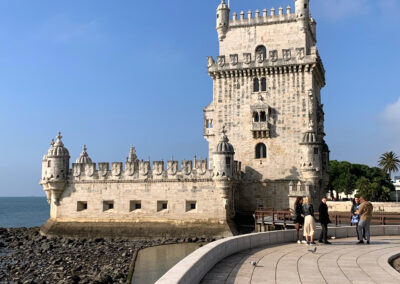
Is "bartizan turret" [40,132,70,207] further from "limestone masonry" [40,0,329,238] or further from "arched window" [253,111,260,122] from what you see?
"arched window" [253,111,260,122]

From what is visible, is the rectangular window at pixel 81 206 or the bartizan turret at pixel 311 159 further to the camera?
the rectangular window at pixel 81 206

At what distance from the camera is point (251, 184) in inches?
1422

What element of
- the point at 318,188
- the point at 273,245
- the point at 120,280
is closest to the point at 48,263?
the point at 120,280

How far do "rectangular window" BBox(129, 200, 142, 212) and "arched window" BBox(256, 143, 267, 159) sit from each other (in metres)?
11.1

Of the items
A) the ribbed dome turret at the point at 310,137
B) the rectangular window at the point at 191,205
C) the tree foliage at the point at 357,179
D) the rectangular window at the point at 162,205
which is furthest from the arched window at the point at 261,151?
the tree foliage at the point at 357,179

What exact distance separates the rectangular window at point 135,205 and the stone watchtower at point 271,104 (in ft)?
24.4

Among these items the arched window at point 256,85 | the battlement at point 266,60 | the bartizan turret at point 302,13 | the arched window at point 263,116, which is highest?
the bartizan turret at point 302,13

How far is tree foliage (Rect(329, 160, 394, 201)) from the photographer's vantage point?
5862cm

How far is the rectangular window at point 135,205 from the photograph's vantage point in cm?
3438

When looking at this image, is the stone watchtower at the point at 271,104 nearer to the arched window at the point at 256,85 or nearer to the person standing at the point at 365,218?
the arched window at the point at 256,85

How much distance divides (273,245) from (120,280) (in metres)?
9.24

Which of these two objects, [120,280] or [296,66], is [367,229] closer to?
[120,280]

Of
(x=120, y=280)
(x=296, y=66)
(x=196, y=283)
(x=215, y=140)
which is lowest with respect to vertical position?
(x=120, y=280)

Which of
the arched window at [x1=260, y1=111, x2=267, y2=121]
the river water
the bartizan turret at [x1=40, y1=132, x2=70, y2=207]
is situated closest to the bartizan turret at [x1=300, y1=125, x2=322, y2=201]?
the arched window at [x1=260, y1=111, x2=267, y2=121]
